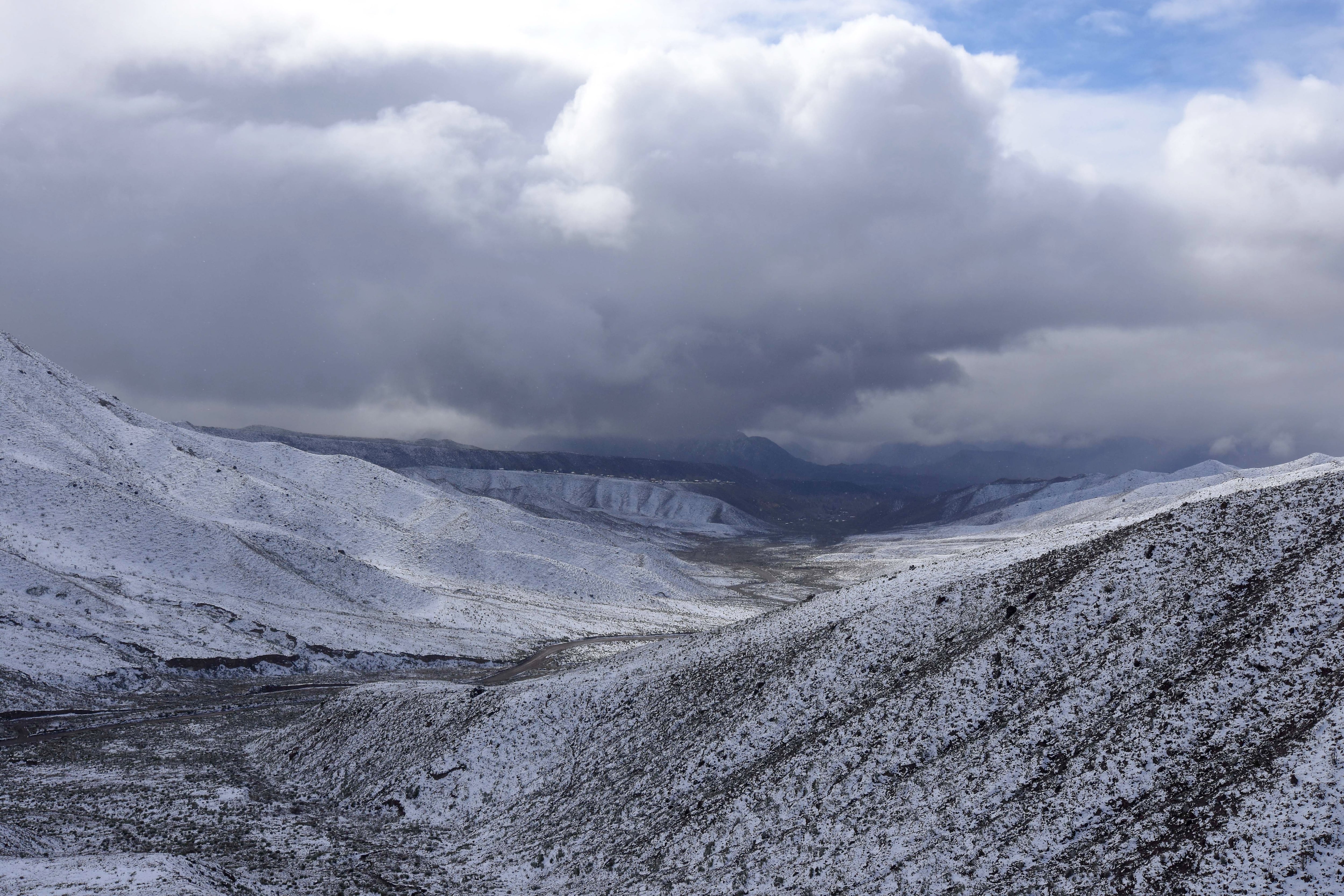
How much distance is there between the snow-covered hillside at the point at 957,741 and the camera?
1647 centimetres

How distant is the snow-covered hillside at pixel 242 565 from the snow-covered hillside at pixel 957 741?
32.4 metres

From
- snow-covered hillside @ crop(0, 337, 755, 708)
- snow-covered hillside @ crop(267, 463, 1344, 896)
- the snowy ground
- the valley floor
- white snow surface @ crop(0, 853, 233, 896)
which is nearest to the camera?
snow-covered hillside @ crop(267, 463, 1344, 896)

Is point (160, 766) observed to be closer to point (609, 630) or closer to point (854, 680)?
point (854, 680)

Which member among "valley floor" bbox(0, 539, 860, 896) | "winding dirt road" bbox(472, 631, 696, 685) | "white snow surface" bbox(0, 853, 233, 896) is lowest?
"winding dirt road" bbox(472, 631, 696, 685)

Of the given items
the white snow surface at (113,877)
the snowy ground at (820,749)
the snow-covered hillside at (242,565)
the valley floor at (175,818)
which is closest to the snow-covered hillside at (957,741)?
the snowy ground at (820,749)

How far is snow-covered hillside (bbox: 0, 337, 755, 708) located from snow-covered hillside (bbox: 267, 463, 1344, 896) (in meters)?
32.4

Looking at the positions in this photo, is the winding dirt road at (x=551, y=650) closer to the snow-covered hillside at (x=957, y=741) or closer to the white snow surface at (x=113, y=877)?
the snow-covered hillside at (x=957, y=741)

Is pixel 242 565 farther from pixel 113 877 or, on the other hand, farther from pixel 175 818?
pixel 113 877

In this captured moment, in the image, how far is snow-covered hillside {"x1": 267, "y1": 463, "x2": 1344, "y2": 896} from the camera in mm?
16469

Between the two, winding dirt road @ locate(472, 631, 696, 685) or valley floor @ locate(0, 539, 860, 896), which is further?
winding dirt road @ locate(472, 631, 696, 685)

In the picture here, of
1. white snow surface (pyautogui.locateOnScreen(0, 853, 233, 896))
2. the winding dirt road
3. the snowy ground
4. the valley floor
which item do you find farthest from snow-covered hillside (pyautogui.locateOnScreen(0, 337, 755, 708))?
white snow surface (pyautogui.locateOnScreen(0, 853, 233, 896))

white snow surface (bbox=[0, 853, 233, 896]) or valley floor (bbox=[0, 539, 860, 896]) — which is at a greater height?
white snow surface (bbox=[0, 853, 233, 896])

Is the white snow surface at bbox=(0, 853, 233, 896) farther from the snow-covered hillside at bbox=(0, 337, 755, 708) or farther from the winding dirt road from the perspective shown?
the snow-covered hillside at bbox=(0, 337, 755, 708)

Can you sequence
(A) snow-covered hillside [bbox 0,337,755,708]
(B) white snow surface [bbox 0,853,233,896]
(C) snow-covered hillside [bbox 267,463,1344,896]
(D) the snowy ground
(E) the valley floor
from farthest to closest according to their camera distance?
(A) snow-covered hillside [bbox 0,337,755,708], (E) the valley floor, (B) white snow surface [bbox 0,853,233,896], (D) the snowy ground, (C) snow-covered hillside [bbox 267,463,1344,896]
